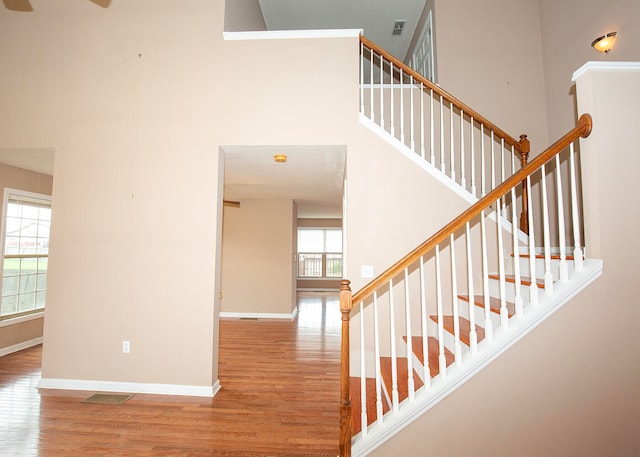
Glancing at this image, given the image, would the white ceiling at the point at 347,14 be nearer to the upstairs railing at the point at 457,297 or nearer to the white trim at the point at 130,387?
the upstairs railing at the point at 457,297

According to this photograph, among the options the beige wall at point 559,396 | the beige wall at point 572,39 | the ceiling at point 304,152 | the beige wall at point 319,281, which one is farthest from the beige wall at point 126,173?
the beige wall at point 319,281

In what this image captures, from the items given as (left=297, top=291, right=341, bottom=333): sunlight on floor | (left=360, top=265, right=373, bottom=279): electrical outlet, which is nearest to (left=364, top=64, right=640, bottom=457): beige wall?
(left=360, top=265, right=373, bottom=279): electrical outlet

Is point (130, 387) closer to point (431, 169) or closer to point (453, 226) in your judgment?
point (453, 226)

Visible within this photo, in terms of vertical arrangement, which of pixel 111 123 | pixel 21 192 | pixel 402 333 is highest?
pixel 111 123

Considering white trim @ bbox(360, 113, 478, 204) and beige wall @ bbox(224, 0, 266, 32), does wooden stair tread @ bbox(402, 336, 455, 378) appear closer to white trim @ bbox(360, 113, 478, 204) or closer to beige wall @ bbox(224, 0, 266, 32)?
white trim @ bbox(360, 113, 478, 204)

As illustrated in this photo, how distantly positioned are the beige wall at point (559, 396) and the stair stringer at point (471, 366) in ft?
0.13

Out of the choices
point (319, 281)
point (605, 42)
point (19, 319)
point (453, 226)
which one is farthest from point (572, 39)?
point (319, 281)

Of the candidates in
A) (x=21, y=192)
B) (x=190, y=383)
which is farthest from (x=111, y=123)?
(x=190, y=383)

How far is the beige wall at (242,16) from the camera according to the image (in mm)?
3416

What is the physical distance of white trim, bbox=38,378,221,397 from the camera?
10.2 ft

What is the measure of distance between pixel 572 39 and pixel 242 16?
12.3 ft

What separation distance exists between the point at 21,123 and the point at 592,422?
546 cm

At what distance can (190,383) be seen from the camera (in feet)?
10.2

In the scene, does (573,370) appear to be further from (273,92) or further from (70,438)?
(70,438)
